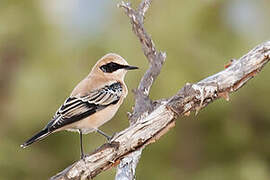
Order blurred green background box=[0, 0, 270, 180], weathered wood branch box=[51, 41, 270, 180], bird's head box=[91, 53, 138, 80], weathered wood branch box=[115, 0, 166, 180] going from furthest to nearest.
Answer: blurred green background box=[0, 0, 270, 180] < bird's head box=[91, 53, 138, 80] < weathered wood branch box=[115, 0, 166, 180] < weathered wood branch box=[51, 41, 270, 180]

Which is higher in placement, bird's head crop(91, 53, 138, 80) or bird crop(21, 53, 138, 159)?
bird's head crop(91, 53, 138, 80)

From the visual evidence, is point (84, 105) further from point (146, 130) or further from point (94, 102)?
point (146, 130)

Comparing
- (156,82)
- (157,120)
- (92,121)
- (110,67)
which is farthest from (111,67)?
(156,82)

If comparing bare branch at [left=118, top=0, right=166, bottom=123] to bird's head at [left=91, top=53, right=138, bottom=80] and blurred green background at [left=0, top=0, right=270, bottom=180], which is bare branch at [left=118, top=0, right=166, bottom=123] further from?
blurred green background at [left=0, top=0, right=270, bottom=180]

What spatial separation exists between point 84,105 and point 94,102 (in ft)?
0.22

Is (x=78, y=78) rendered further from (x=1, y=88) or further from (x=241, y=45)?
(x=241, y=45)

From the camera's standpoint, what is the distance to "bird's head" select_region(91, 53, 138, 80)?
2987 mm

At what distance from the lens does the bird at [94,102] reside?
2.63 metres

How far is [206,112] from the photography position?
4.68 metres

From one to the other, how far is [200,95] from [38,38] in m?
2.95

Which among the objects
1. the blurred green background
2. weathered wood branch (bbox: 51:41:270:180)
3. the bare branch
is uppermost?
the blurred green background

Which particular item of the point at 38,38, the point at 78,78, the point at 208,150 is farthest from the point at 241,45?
the point at 38,38

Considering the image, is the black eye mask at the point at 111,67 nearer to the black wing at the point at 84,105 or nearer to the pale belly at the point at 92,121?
the black wing at the point at 84,105

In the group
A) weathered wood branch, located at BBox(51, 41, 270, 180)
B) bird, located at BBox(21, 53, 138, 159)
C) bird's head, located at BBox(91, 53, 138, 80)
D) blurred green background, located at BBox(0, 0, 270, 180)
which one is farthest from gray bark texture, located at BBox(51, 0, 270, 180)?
blurred green background, located at BBox(0, 0, 270, 180)
